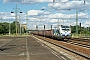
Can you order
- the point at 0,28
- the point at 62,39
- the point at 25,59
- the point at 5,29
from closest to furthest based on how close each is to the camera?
the point at 25,59 → the point at 62,39 → the point at 0,28 → the point at 5,29

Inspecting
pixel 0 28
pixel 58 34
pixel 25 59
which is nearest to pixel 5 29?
pixel 0 28

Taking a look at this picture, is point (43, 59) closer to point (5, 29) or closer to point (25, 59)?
point (25, 59)

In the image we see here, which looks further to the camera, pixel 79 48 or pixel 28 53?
pixel 79 48

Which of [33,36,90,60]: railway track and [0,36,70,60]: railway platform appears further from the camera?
[33,36,90,60]: railway track

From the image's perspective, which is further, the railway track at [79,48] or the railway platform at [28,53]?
the railway track at [79,48]

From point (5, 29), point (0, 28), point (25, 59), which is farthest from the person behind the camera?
point (5, 29)

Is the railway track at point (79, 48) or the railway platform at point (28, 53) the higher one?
the railway track at point (79, 48)

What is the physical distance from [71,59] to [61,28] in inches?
1295

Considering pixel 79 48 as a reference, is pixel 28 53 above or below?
below

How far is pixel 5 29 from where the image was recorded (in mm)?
178375

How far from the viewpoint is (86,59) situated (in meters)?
16.5

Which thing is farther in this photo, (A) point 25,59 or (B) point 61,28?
(B) point 61,28

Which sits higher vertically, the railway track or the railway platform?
the railway track

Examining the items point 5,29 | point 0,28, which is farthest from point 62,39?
point 5,29
